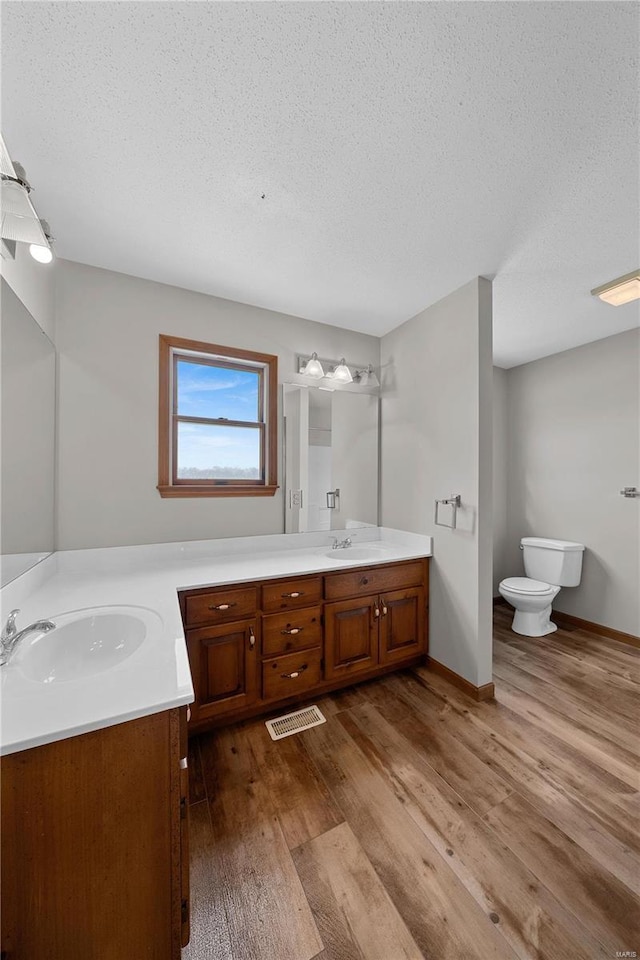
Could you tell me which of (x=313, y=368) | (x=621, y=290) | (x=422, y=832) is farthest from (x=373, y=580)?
(x=621, y=290)

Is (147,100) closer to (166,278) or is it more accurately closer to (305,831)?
(166,278)

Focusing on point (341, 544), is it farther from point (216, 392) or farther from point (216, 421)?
point (216, 392)

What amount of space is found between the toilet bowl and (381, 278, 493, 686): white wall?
991mm

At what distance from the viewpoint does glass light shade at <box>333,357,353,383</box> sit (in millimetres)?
2684

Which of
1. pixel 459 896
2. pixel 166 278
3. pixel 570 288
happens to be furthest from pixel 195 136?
pixel 459 896

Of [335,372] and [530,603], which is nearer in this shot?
[335,372]

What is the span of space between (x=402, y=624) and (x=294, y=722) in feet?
2.95

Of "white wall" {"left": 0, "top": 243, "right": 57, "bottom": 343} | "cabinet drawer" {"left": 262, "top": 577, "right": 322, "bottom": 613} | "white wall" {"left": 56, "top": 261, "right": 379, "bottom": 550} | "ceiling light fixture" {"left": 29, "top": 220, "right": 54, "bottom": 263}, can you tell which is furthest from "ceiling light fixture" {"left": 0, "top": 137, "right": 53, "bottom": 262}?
"cabinet drawer" {"left": 262, "top": 577, "right": 322, "bottom": 613}

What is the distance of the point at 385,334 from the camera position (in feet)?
9.66

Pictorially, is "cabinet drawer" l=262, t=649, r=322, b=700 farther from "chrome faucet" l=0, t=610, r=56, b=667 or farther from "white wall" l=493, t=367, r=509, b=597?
"white wall" l=493, t=367, r=509, b=597

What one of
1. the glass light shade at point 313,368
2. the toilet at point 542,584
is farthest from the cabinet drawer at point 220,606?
the toilet at point 542,584

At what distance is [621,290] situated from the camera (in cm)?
218

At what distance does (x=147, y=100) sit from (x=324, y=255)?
983 mm

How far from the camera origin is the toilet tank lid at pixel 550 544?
310cm
